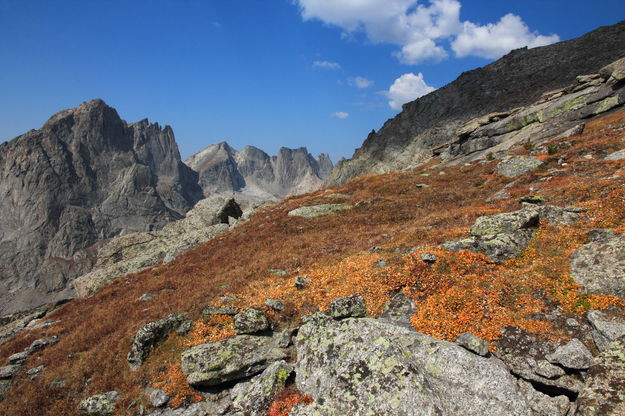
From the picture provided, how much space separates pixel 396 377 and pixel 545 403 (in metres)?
4.31

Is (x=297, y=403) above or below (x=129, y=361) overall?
below

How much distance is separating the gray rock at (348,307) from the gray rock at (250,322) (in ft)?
10.8

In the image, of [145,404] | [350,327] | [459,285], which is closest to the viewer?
[350,327]

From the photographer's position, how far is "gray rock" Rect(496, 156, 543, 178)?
1380 inches

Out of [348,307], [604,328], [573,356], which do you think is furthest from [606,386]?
[348,307]

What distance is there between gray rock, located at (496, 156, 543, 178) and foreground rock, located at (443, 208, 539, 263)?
19.6 m

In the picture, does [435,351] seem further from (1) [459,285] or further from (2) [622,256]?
(2) [622,256]

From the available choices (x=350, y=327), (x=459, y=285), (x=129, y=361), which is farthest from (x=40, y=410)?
(x=459, y=285)

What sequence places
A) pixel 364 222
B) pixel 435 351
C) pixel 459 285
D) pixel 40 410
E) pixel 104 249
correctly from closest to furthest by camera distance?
pixel 435 351 < pixel 40 410 < pixel 459 285 < pixel 364 222 < pixel 104 249

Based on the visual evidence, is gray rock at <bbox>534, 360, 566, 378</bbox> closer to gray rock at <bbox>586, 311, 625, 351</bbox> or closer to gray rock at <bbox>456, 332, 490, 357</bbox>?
gray rock at <bbox>456, 332, 490, 357</bbox>

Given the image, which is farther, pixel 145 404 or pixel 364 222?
pixel 364 222

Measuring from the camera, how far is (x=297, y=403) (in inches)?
402

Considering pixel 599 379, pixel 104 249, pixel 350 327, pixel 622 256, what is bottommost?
pixel 599 379

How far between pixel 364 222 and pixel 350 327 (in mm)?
21323
